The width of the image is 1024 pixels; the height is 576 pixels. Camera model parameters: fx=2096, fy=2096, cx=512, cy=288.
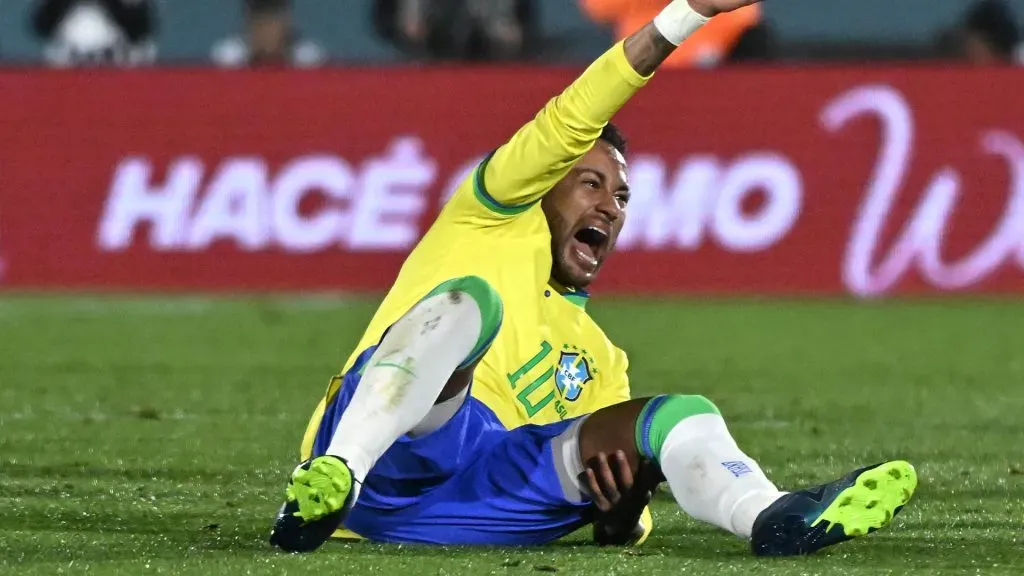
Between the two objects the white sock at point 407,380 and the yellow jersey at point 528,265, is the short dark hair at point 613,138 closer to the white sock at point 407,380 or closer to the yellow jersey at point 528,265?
the yellow jersey at point 528,265

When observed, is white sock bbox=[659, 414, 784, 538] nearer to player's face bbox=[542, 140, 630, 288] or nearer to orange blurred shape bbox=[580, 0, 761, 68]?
player's face bbox=[542, 140, 630, 288]

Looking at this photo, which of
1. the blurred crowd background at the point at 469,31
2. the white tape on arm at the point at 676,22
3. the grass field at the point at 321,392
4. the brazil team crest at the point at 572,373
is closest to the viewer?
the grass field at the point at 321,392

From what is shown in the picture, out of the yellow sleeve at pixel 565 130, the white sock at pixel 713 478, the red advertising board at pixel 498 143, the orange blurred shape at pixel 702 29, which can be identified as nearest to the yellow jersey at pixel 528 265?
the yellow sleeve at pixel 565 130

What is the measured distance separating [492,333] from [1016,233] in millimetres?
8841

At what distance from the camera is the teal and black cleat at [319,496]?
387cm

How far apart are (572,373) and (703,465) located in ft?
1.99

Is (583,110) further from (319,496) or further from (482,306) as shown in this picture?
(319,496)

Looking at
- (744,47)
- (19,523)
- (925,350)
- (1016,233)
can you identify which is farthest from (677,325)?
(19,523)

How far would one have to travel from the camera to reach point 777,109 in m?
12.6

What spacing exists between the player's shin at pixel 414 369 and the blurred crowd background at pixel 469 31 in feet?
32.7

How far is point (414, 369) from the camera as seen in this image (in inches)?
160

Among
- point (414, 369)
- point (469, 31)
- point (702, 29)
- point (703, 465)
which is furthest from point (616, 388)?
point (702, 29)

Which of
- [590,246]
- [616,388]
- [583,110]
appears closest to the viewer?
[583,110]

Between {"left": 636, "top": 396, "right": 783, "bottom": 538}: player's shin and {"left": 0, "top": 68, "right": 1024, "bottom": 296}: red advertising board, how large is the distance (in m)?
8.24
